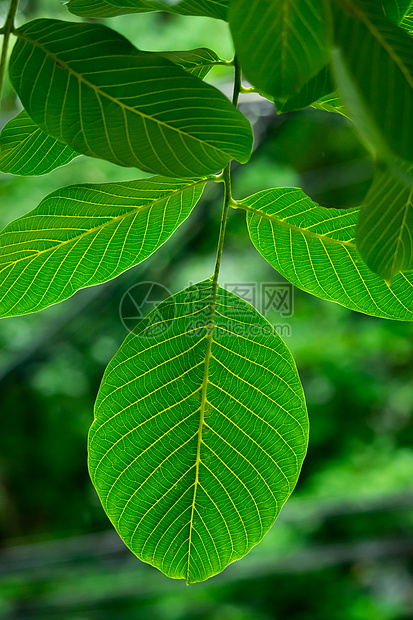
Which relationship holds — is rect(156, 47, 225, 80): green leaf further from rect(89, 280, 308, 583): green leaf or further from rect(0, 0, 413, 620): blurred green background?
rect(0, 0, 413, 620): blurred green background

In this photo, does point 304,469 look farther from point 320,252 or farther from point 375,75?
point 375,75

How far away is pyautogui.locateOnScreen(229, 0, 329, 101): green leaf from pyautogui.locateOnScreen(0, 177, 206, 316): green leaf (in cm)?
15

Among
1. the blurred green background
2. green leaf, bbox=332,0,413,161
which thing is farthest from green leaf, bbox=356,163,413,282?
the blurred green background

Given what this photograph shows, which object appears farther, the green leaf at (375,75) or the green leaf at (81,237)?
the green leaf at (81,237)

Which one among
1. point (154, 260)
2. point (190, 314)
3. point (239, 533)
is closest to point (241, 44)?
point (190, 314)

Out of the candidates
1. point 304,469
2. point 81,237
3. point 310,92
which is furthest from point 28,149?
point 304,469

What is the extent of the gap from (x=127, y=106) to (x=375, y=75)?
0.44 feet

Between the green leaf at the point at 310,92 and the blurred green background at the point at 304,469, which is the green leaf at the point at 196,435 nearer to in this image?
the green leaf at the point at 310,92

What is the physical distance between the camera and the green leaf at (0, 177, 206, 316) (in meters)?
0.38

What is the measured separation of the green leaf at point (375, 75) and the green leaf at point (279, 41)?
0.02 meters

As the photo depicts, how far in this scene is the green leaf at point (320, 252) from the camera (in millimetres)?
389

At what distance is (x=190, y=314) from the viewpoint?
0.39 metres

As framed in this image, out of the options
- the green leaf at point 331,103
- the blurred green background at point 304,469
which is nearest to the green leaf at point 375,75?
the green leaf at point 331,103

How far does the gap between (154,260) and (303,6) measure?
9.16 ft
